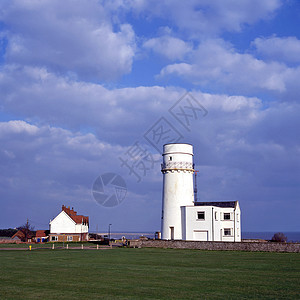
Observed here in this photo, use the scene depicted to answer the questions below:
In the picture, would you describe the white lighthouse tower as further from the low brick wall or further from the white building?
the low brick wall

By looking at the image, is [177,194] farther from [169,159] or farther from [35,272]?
[35,272]

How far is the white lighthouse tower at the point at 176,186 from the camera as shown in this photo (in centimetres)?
5750

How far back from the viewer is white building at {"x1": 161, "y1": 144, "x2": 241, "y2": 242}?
55719mm

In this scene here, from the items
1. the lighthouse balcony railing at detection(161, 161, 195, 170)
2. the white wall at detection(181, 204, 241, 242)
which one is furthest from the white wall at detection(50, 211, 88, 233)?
the white wall at detection(181, 204, 241, 242)

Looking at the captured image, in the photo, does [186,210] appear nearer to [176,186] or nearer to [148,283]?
[176,186]

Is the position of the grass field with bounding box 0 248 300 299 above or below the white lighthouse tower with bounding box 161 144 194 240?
below

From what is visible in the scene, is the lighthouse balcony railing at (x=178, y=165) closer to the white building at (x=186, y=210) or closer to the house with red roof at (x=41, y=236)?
the white building at (x=186, y=210)

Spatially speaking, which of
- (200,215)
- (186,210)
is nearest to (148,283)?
(200,215)

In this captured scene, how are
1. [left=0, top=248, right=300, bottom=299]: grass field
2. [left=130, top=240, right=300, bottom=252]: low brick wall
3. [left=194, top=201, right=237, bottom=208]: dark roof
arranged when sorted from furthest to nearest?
[left=194, top=201, right=237, bottom=208]: dark roof → [left=130, top=240, right=300, bottom=252]: low brick wall → [left=0, top=248, right=300, bottom=299]: grass field

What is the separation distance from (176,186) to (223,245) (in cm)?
1305

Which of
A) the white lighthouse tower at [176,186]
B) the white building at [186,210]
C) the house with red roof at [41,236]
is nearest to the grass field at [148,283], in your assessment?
the white building at [186,210]

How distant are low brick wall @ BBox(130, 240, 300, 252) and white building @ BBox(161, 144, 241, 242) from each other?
5.39m

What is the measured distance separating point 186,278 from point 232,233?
3823 centimetres

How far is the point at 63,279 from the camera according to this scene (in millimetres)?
19797
